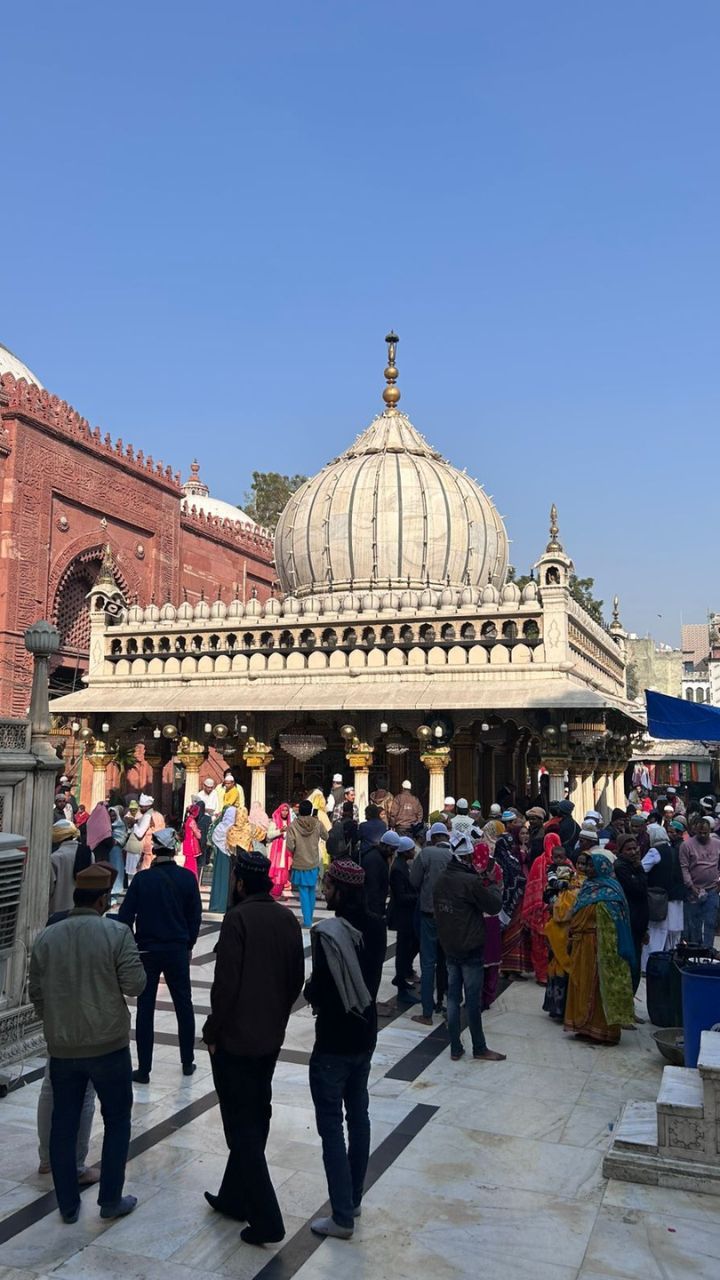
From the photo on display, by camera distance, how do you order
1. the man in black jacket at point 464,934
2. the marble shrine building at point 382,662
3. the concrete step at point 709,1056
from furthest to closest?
1. the marble shrine building at point 382,662
2. the man in black jacket at point 464,934
3. the concrete step at point 709,1056

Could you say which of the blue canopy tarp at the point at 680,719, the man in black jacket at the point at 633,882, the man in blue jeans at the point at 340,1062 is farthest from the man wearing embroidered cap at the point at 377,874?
the blue canopy tarp at the point at 680,719

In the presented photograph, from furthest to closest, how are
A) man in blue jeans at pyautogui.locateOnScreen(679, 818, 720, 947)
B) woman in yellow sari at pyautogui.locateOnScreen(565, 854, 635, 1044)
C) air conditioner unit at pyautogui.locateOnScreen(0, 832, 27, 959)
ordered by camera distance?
man in blue jeans at pyautogui.locateOnScreen(679, 818, 720, 947), woman in yellow sari at pyautogui.locateOnScreen(565, 854, 635, 1044), air conditioner unit at pyautogui.locateOnScreen(0, 832, 27, 959)

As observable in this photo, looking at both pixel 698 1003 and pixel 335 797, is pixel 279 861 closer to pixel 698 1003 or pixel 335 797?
pixel 335 797

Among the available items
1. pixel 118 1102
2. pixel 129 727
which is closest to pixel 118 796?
pixel 129 727

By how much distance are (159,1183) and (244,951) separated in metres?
1.36

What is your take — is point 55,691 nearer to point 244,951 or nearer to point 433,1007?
point 433,1007

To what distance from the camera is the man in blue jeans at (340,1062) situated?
13.3 ft

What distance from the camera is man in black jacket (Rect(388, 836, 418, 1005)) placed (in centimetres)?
802

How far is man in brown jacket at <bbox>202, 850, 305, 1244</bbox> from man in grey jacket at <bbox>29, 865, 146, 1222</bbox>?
0.43 meters

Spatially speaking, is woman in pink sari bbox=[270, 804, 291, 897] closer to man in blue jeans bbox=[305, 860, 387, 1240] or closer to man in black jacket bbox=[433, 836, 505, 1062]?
man in black jacket bbox=[433, 836, 505, 1062]

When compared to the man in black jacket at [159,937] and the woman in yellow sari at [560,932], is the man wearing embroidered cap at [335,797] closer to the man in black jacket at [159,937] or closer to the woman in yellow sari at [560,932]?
the woman in yellow sari at [560,932]

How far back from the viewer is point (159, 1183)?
4.50m

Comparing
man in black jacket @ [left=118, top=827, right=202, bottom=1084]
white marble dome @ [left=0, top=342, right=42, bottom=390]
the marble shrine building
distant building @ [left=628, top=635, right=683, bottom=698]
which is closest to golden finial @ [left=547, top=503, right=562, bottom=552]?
the marble shrine building

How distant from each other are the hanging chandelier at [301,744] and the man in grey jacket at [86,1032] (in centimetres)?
1293
